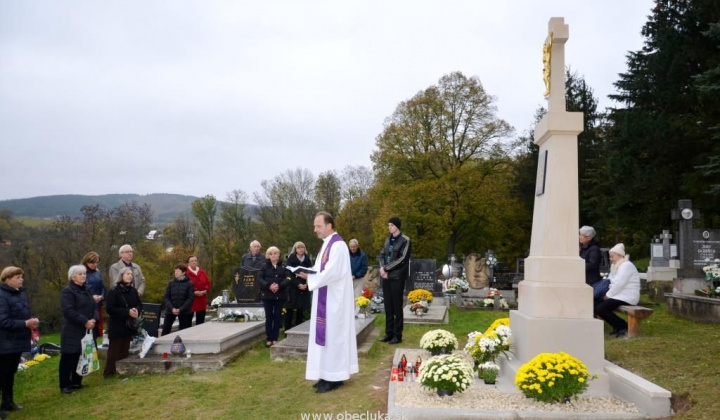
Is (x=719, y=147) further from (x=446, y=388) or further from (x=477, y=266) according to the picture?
(x=446, y=388)

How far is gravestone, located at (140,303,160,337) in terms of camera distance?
9.75 meters

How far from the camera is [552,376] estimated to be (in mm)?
5055

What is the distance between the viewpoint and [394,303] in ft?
30.6

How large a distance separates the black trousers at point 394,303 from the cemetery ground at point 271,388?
739 millimetres

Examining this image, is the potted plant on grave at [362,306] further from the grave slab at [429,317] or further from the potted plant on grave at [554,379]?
the potted plant on grave at [554,379]

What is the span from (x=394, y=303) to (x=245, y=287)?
4595 mm

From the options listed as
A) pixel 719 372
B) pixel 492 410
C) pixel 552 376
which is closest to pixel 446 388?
pixel 492 410

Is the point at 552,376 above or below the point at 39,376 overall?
above

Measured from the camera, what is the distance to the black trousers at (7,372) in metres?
6.21

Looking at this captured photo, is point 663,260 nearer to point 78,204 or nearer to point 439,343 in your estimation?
point 439,343

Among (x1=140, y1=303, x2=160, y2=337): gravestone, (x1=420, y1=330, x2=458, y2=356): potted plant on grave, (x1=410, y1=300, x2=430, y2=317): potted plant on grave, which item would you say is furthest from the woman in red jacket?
(x1=420, y1=330, x2=458, y2=356): potted plant on grave

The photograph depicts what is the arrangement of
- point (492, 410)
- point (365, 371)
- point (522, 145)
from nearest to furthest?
point (492, 410)
point (365, 371)
point (522, 145)

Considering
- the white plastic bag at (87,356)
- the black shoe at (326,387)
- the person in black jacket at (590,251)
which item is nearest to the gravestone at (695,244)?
the person in black jacket at (590,251)

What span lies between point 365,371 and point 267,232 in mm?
34486
